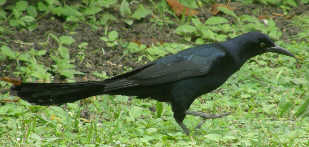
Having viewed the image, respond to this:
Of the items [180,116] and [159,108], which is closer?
[180,116]

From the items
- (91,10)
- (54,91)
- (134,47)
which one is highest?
(91,10)

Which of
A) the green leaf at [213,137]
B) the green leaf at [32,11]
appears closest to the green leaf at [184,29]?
the green leaf at [32,11]

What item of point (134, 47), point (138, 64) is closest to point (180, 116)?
point (138, 64)

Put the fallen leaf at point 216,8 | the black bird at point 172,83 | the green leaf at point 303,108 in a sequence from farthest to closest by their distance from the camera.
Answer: the fallen leaf at point 216,8, the black bird at point 172,83, the green leaf at point 303,108

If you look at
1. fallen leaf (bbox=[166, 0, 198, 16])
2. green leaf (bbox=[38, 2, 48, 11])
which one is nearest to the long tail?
green leaf (bbox=[38, 2, 48, 11])

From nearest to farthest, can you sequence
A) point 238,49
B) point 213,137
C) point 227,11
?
point 213,137
point 238,49
point 227,11

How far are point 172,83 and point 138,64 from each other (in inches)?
78.9

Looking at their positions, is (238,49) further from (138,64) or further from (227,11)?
(227,11)

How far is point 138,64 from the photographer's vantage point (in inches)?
280

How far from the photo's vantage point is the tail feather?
490cm

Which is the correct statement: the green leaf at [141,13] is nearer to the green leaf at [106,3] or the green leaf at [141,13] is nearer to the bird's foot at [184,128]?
the green leaf at [106,3]

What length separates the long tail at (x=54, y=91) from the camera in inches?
193

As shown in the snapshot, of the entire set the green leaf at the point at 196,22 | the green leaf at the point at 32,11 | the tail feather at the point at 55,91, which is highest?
the green leaf at the point at 32,11

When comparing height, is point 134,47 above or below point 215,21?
below
